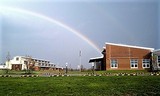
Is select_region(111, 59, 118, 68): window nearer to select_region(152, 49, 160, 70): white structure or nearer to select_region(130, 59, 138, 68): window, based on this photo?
select_region(130, 59, 138, 68): window

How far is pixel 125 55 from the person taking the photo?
48.0 m

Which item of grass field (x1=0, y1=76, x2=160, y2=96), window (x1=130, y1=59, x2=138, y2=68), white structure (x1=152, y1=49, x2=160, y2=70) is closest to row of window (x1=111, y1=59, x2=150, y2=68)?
window (x1=130, y1=59, x2=138, y2=68)

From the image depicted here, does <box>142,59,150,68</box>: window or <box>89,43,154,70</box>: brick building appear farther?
<box>142,59,150,68</box>: window

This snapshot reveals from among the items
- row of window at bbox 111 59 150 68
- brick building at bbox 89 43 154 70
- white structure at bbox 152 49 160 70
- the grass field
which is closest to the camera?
the grass field

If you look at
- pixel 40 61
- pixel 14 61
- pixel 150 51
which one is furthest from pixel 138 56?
pixel 40 61

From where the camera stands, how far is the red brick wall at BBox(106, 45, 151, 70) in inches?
1886

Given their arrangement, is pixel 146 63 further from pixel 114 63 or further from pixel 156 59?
pixel 114 63

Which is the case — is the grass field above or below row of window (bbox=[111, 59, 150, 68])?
below

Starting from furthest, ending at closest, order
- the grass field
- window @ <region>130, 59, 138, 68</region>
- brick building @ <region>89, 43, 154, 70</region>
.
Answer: window @ <region>130, 59, 138, 68</region> < brick building @ <region>89, 43, 154, 70</region> < the grass field

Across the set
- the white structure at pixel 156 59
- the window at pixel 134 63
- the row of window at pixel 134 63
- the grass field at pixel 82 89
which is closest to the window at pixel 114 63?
the row of window at pixel 134 63

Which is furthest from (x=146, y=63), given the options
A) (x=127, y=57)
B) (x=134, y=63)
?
(x=127, y=57)

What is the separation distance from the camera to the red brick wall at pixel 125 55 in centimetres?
4791

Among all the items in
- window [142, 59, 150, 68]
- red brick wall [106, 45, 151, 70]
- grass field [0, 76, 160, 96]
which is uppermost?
red brick wall [106, 45, 151, 70]

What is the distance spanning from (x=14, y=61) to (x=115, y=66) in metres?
56.2
